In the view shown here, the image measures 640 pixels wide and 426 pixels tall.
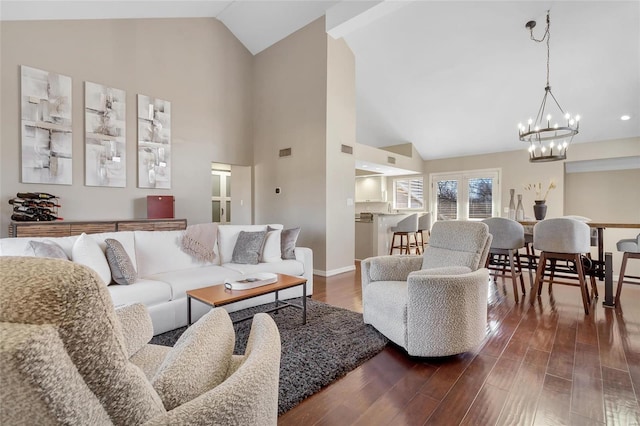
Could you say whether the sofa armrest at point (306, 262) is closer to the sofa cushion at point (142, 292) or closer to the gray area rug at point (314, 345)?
the gray area rug at point (314, 345)

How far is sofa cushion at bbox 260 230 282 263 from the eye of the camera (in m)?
3.54

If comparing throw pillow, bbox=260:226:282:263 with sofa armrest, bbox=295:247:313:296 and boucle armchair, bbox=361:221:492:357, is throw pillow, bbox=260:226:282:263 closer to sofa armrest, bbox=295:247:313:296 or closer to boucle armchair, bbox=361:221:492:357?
sofa armrest, bbox=295:247:313:296

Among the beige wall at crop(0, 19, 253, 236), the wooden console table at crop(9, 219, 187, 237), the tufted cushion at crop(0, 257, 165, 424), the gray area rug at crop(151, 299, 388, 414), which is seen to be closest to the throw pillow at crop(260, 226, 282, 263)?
the gray area rug at crop(151, 299, 388, 414)

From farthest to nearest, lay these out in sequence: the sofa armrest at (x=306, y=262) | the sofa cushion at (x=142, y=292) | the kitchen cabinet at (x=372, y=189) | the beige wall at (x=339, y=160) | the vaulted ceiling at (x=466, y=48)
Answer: the kitchen cabinet at (x=372, y=189) → the beige wall at (x=339, y=160) → the vaulted ceiling at (x=466, y=48) → the sofa armrest at (x=306, y=262) → the sofa cushion at (x=142, y=292)

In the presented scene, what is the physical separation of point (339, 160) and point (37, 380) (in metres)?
4.82

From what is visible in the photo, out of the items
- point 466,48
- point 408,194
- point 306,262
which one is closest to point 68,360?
point 306,262

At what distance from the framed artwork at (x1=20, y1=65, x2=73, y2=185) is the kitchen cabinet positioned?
749 centimetres

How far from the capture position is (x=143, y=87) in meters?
4.73

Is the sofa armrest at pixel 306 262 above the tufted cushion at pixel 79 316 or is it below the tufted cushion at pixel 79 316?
below

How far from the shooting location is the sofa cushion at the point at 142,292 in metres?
2.28

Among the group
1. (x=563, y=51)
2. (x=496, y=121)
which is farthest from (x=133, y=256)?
(x=496, y=121)

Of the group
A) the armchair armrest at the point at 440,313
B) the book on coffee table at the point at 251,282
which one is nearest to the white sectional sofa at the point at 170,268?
the book on coffee table at the point at 251,282

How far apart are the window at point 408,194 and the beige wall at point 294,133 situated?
4807 mm

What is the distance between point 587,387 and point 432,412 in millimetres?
1009
